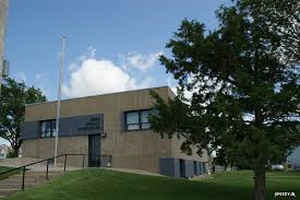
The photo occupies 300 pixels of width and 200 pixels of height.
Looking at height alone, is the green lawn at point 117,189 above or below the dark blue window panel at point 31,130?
below

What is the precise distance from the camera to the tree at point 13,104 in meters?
47.6

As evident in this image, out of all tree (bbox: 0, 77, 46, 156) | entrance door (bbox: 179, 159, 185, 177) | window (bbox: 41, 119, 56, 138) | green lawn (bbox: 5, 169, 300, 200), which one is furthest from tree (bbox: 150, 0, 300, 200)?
tree (bbox: 0, 77, 46, 156)

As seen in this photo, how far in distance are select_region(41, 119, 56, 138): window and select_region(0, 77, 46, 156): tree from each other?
15592 millimetres

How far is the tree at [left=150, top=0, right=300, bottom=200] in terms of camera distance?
42.8 ft

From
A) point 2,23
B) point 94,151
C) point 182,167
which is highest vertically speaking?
point 2,23

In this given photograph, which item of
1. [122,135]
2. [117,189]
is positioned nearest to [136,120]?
[122,135]

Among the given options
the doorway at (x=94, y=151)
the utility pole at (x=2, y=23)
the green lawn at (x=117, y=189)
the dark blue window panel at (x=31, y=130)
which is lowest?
the green lawn at (x=117, y=189)

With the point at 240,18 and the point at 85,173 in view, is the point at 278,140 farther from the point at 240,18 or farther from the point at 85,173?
the point at 85,173

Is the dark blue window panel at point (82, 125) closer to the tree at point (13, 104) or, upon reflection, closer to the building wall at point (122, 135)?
the building wall at point (122, 135)

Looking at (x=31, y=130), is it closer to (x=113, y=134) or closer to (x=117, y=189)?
(x=113, y=134)

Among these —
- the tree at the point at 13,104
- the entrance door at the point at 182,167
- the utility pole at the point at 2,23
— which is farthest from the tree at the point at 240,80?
the tree at the point at 13,104

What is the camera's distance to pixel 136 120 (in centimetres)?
2833

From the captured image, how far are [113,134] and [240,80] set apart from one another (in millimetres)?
17190

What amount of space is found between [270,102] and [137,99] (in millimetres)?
16679
